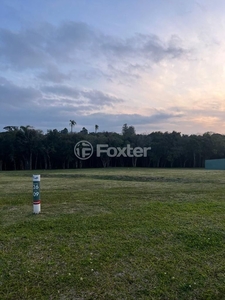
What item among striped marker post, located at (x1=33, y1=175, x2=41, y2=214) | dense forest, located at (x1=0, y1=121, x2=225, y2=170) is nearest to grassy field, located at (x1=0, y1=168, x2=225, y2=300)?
striped marker post, located at (x1=33, y1=175, x2=41, y2=214)

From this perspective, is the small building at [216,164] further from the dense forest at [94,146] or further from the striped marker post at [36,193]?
the striped marker post at [36,193]

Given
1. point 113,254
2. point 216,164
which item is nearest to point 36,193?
point 113,254

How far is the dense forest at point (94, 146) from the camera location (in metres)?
39.0

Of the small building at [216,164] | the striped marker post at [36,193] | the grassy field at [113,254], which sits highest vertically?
the striped marker post at [36,193]

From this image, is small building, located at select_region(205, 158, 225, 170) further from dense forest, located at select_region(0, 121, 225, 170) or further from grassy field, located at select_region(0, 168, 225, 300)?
grassy field, located at select_region(0, 168, 225, 300)

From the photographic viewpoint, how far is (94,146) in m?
42.4

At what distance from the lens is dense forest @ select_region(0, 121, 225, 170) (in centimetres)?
3897

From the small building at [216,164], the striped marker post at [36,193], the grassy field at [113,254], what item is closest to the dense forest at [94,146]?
the small building at [216,164]

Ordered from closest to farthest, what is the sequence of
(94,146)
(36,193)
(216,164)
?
(36,193)
(216,164)
(94,146)

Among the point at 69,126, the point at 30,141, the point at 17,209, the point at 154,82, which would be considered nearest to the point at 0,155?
the point at 30,141

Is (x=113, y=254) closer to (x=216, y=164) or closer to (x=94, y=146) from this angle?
(x=216, y=164)

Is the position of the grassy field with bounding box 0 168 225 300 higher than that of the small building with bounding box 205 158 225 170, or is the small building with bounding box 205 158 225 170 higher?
the grassy field with bounding box 0 168 225 300

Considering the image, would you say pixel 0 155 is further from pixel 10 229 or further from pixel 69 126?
pixel 10 229

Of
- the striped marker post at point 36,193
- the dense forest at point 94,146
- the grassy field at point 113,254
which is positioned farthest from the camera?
the dense forest at point 94,146
